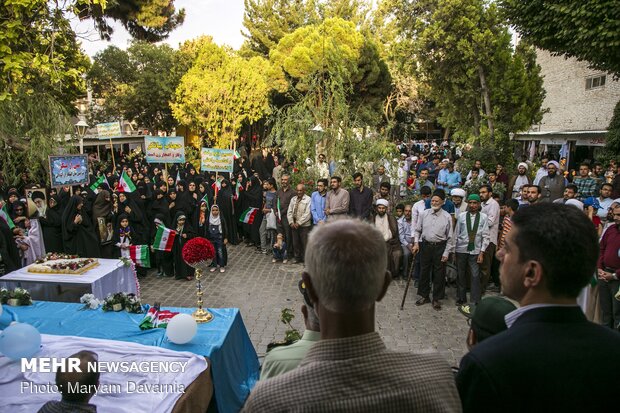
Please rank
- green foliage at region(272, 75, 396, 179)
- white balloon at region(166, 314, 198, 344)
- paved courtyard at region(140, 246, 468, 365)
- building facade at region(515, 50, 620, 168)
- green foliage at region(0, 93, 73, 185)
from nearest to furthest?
1. white balloon at region(166, 314, 198, 344)
2. paved courtyard at region(140, 246, 468, 365)
3. green foliage at region(272, 75, 396, 179)
4. green foliage at region(0, 93, 73, 185)
5. building facade at region(515, 50, 620, 168)

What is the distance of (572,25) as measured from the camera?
11039mm

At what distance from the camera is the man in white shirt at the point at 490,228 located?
778 cm

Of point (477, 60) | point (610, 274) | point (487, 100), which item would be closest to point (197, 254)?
point (610, 274)

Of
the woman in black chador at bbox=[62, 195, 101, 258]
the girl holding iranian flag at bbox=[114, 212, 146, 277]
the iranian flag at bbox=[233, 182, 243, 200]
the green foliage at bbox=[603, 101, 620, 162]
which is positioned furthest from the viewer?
the green foliage at bbox=[603, 101, 620, 162]

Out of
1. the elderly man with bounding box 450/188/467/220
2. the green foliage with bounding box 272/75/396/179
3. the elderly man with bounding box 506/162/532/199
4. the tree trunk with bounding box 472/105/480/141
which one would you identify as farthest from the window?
the elderly man with bounding box 450/188/467/220

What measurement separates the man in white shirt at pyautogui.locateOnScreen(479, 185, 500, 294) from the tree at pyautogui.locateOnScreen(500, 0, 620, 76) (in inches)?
222

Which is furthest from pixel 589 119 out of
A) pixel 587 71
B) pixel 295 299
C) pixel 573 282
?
pixel 573 282

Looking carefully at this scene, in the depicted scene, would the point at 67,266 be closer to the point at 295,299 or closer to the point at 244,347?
the point at 244,347

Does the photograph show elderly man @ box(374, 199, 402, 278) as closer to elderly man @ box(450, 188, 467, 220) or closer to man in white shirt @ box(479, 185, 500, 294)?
elderly man @ box(450, 188, 467, 220)

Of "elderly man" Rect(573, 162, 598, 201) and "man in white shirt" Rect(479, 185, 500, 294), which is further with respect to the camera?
"elderly man" Rect(573, 162, 598, 201)

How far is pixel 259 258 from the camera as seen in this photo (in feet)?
35.0

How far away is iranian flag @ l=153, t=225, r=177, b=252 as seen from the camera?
8.91m

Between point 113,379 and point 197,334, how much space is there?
0.98 m

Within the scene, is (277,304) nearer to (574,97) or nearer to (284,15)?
(574,97)
